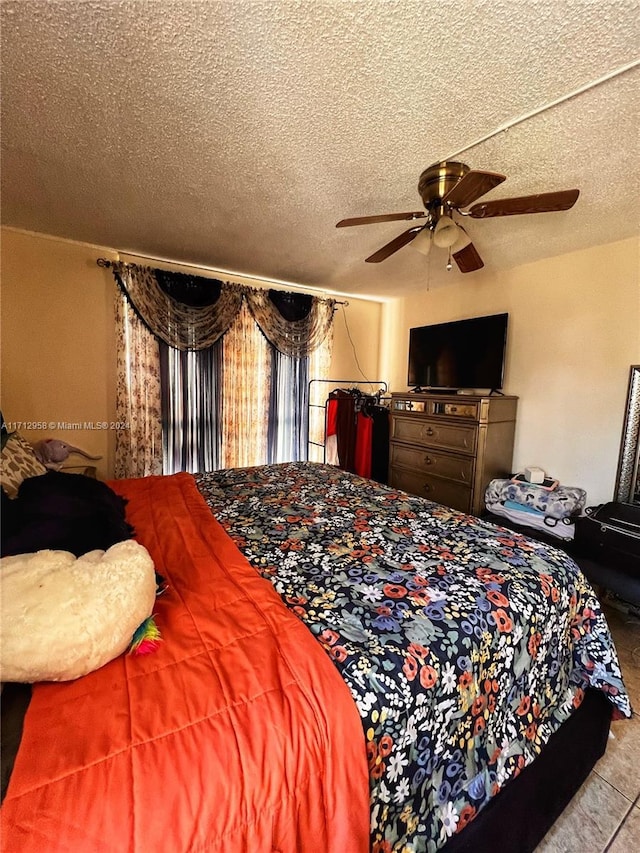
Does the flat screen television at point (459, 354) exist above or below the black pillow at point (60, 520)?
above

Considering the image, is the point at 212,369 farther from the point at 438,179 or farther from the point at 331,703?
the point at 331,703

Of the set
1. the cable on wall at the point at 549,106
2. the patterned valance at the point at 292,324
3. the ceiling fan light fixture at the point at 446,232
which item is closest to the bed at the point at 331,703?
the ceiling fan light fixture at the point at 446,232

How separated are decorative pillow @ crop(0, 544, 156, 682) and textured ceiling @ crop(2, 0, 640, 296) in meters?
1.54

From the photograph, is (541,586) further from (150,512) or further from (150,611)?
(150,512)

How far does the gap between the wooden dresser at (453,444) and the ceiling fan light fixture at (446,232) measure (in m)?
1.53

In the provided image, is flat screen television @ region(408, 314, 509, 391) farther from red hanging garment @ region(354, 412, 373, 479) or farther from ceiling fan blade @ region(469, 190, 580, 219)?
ceiling fan blade @ region(469, 190, 580, 219)

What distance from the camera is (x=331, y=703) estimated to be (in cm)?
75

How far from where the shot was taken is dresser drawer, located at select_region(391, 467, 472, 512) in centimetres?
304

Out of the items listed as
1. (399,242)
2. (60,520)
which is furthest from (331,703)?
(399,242)

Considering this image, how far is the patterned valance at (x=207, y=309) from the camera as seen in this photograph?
300cm

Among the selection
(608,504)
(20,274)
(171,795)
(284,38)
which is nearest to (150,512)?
(171,795)

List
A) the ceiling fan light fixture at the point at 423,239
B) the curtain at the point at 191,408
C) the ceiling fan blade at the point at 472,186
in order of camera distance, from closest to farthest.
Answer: the ceiling fan blade at the point at 472,186 < the ceiling fan light fixture at the point at 423,239 < the curtain at the point at 191,408

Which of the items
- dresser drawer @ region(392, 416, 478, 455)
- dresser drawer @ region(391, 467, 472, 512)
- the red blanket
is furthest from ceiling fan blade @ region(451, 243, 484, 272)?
the red blanket

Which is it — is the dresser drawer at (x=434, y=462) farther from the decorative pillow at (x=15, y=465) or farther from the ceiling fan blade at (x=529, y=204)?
the decorative pillow at (x=15, y=465)
